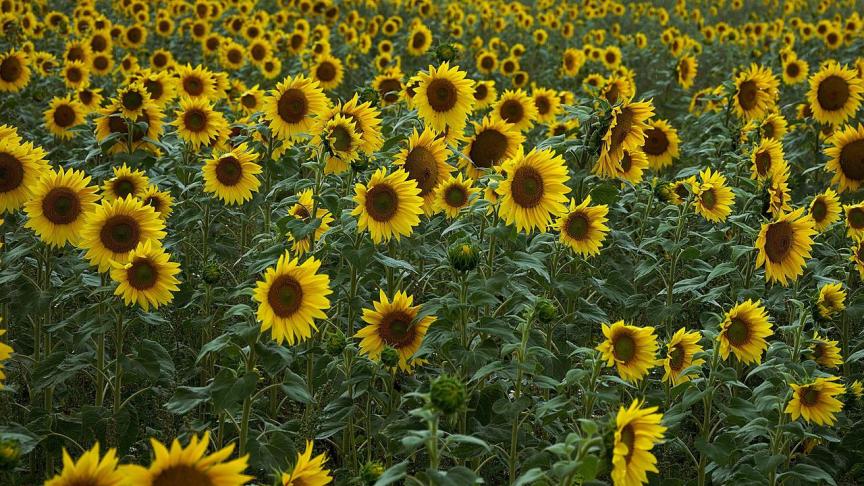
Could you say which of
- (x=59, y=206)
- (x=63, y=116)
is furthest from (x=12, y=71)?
(x=59, y=206)

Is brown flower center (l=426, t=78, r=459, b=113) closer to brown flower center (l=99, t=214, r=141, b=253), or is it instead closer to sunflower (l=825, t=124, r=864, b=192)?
brown flower center (l=99, t=214, r=141, b=253)

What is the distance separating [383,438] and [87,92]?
12.8ft

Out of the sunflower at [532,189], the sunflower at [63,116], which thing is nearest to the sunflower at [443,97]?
the sunflower at [532,189]

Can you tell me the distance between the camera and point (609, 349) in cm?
324

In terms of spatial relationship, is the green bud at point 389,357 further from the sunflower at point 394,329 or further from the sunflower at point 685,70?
the sunflower at point 685,70

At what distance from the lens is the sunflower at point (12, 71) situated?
6688mm

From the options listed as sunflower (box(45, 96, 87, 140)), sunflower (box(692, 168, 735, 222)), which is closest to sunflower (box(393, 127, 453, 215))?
sunflower (box(692, 168, 735, 222))

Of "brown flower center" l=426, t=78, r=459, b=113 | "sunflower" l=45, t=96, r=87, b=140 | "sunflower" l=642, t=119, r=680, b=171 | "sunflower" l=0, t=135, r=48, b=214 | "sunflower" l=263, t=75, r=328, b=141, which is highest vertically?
"sunflower" l=45, t=96, r=87, b=140

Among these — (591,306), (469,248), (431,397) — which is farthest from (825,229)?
(431,397)

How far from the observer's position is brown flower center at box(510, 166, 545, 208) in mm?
3410

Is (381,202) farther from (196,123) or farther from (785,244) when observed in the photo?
(196,123)

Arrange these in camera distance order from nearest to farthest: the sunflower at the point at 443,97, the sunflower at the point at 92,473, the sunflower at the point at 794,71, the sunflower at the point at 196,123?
1. the sunflower at the point at 92,473
2. the sunflower at the point at 443,97
3. the sunflower at the point at 196,123
4. the sunflower at the point at 794,71

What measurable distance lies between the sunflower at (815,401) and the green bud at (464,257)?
4.20 ft

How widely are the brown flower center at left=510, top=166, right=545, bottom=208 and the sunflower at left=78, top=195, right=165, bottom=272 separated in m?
1.45
